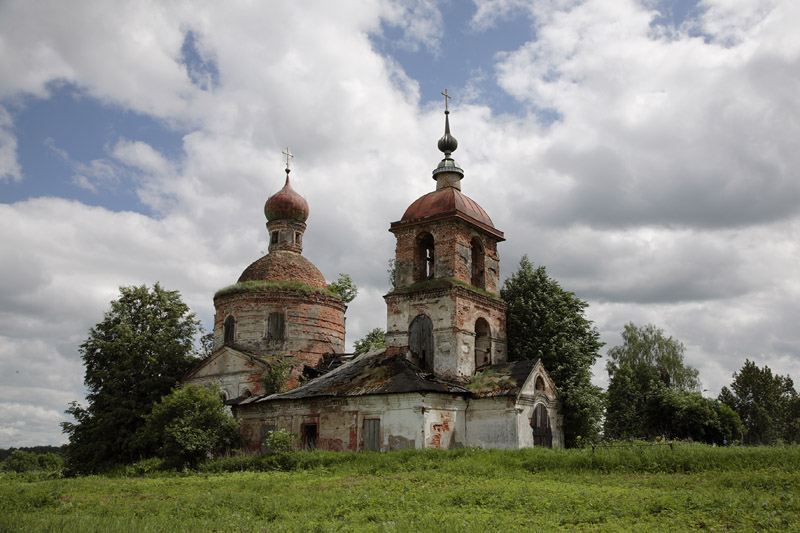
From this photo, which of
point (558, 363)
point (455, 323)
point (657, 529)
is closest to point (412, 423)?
point (455, 323)

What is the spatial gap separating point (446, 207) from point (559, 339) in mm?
6759

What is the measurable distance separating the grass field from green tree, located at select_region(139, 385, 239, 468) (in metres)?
3.20

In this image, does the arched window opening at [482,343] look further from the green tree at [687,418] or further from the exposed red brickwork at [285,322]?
the green tree at [687,418]

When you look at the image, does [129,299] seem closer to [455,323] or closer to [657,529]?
[455,323]

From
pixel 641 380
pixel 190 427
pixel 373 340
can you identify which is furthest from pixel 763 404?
pixel 190 427

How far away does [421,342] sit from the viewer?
78.1ft

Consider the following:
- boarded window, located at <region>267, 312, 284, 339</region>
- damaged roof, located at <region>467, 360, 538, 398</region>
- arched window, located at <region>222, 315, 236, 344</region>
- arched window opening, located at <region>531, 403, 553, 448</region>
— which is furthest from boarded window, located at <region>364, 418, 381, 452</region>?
arched window, located at <region>222, 315, 236, 344</region>

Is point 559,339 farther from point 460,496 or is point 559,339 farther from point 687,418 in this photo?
point 460,496

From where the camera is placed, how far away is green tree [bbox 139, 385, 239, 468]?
22.0 m

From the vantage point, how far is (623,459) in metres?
15.2

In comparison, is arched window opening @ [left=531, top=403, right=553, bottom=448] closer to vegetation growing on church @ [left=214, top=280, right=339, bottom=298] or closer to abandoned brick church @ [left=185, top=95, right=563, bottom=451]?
abandoned brick church @ [left=185, top=95, right=563, bottom=451]

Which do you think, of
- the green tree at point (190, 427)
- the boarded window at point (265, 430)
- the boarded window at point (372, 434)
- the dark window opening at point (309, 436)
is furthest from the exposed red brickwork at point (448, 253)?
the green tree at point (190, 427)

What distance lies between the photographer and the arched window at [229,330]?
30.3 meters

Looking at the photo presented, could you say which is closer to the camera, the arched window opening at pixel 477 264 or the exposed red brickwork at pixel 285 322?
the arched window opening at pixel 477 264
